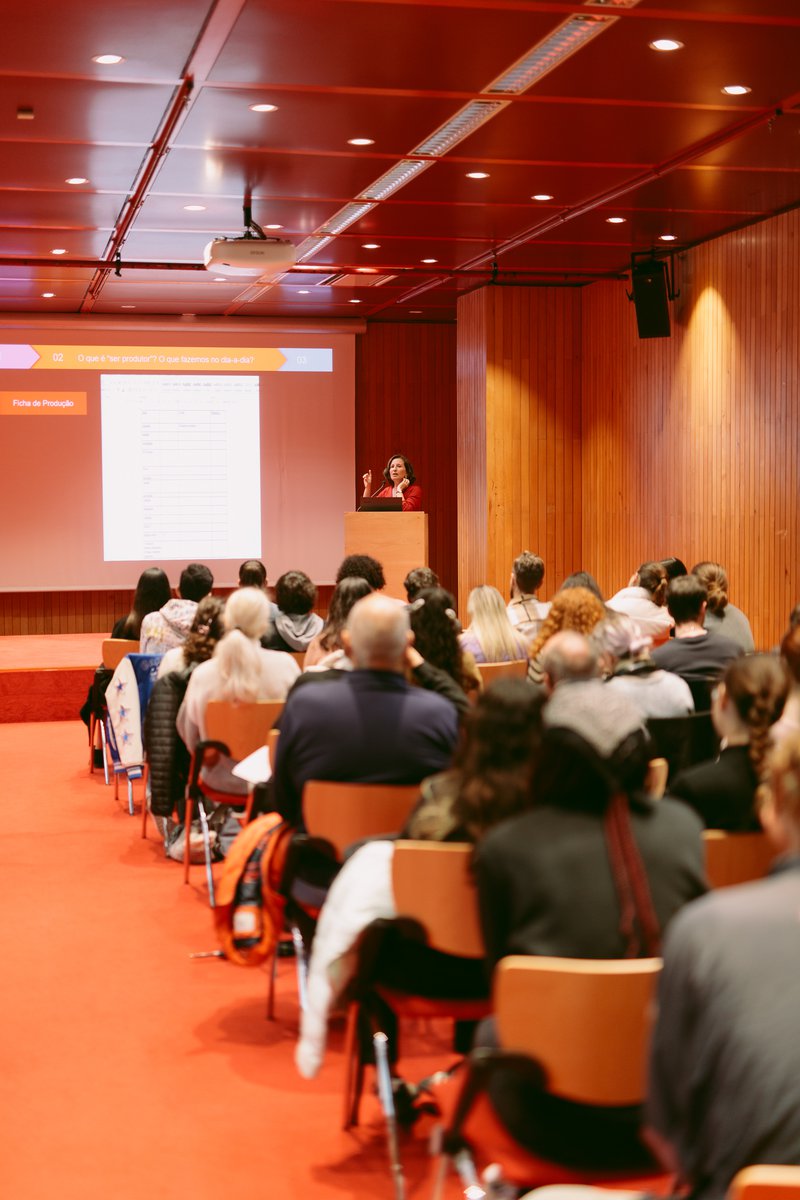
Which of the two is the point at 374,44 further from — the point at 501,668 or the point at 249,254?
the point at 249,254

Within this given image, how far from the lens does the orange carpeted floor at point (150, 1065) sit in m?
3.25

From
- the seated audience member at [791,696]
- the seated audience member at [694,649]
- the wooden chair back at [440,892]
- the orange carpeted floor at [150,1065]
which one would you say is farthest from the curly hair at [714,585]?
the wooden chair back at [440,892]

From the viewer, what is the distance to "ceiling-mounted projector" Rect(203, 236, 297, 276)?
8.34m

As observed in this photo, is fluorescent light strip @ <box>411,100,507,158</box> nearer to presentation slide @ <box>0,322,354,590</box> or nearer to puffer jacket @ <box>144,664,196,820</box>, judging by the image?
puffer jacket @ <box>144,664,196,820</box>

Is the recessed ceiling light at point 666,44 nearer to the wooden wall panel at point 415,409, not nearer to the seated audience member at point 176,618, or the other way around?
the seated audience member at point 176,618

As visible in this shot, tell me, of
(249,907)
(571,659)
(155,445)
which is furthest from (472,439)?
(571,659)

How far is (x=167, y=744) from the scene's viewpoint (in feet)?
19.6

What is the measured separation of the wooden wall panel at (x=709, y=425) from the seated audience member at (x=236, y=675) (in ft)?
16.0

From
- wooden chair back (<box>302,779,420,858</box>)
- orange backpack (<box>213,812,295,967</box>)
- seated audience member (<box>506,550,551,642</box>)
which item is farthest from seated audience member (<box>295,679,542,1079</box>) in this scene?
seated audience member (<box>506,550,551,642</box>)

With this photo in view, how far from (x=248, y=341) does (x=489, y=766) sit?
1221 centimetres

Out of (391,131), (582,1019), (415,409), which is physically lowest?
(582,1019)

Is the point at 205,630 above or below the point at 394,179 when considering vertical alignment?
below

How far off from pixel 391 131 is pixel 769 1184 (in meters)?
6.21

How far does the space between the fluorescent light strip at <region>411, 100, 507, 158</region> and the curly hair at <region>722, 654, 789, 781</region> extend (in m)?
4.16
